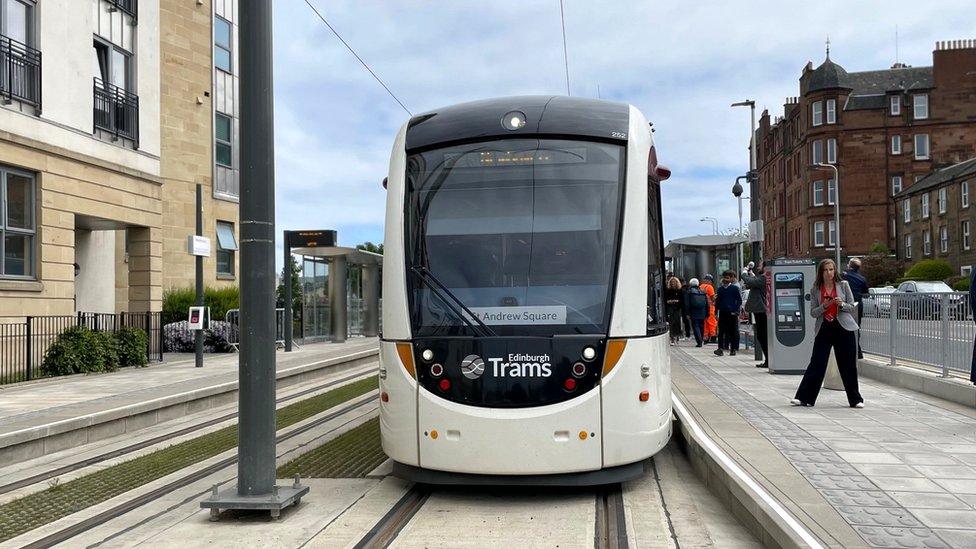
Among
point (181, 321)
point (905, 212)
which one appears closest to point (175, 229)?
point (181, 321)

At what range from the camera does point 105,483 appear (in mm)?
7195

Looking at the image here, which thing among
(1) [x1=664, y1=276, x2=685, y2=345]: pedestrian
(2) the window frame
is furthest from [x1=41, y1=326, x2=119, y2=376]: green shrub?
(2) the window frame

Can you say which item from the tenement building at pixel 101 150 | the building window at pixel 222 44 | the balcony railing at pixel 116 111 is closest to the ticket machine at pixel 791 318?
the tenement building at pixel 101 150

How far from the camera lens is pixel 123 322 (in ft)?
58.1

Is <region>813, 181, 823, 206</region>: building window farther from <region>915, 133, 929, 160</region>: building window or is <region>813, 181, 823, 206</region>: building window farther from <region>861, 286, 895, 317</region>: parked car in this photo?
<region>861, 286, 895, 317</region>: parked car

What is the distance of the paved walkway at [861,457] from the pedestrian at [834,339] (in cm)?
23

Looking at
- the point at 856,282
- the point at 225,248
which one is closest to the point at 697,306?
the point at 856,282

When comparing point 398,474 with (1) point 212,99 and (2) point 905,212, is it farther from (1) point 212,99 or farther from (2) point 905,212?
(2) point 905,212

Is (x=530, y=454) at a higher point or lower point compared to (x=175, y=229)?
lower

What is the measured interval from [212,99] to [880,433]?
81.7 feet

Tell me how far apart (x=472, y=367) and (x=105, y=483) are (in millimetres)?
3534

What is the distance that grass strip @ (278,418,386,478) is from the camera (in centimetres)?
727

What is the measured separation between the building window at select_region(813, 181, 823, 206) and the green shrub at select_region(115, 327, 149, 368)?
196ft

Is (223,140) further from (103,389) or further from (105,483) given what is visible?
(105,483)
